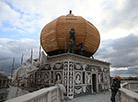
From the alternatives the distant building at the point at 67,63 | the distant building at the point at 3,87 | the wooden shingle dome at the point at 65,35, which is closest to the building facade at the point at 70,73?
the distant building at the point at 67,63

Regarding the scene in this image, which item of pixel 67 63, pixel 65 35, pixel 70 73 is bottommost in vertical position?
pixel 70 73

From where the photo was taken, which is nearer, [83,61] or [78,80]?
[78,80]

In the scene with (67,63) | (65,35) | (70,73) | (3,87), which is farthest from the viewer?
(3,87)

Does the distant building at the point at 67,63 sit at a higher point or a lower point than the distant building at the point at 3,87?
higher

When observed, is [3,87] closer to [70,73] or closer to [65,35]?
[70,73]

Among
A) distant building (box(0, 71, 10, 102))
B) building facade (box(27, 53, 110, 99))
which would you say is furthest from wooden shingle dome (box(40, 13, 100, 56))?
distant building (box(0, 71, 10, 102))

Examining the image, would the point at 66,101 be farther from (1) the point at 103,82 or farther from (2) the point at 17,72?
(1) the point at 103,82

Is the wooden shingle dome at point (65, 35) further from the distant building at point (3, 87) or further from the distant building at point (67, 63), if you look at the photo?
the distant building at point (3, 87)

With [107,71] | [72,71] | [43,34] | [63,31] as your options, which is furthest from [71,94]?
[107,71]

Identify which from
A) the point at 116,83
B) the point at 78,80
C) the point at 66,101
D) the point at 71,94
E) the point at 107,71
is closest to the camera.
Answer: the point at 116,83

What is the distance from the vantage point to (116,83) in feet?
16.9

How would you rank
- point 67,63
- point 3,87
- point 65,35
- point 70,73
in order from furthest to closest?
point 3,87 → point 65,35 → point 67,63 → point 70,73

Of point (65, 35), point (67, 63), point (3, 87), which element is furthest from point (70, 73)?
point (3, 87)

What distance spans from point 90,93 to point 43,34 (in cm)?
733
